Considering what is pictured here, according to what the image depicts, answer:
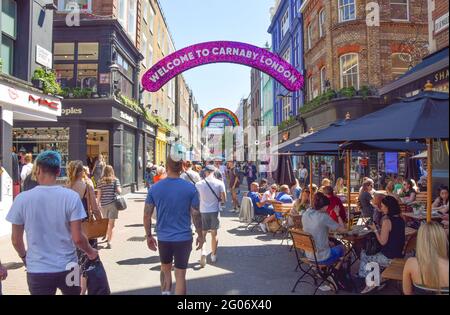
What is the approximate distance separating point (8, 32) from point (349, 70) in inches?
627

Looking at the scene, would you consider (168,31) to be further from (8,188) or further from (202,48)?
(8,188)

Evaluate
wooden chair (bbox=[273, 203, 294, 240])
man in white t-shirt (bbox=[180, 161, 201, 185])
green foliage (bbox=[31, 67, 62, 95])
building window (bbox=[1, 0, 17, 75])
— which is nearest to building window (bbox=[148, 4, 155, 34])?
green foliage (bbox=[31, 67, 62, 95])

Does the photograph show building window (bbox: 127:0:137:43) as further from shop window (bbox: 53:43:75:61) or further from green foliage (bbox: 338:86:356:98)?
green foliage (bbox: 338:86:356:98)

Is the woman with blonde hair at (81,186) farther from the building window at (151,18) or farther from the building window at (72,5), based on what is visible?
the building window at (151,18)

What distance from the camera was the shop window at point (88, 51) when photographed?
18.0 meters

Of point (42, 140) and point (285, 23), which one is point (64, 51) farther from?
point (285, 23)

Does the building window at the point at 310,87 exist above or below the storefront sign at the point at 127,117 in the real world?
above

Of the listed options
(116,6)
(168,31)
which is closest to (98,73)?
(116,6)


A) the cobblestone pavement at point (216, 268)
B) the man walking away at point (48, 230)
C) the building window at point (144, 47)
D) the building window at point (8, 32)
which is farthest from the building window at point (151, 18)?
the man walking away at point (48, 230)

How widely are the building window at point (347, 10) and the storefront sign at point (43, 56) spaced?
15083mm

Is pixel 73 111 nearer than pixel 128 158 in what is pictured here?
Yes

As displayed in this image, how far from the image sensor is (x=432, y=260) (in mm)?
2928

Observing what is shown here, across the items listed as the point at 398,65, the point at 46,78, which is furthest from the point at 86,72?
the point at 398,65
